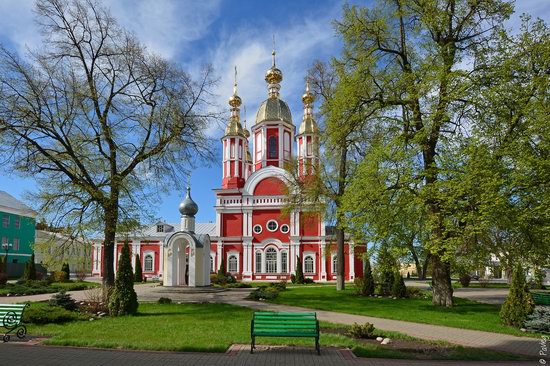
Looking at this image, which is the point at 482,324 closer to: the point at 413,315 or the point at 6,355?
the point at 413,315

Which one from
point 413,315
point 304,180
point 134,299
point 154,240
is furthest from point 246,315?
point 154,240

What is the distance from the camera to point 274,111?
4766 cm

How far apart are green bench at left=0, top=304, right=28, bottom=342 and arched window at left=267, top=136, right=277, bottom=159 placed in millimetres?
36657

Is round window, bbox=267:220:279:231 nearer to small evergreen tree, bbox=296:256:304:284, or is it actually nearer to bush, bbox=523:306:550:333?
small evergreen tree, bbox=296:256:304:284

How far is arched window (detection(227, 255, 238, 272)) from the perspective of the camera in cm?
4378

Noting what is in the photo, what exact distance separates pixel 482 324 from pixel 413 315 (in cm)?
236

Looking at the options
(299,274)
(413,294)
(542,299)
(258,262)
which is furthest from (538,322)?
(258,262)

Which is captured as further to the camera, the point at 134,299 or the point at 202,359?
the point at 134,299

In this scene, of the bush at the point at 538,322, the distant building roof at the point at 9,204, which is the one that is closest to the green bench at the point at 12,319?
the bush at the point at 538,322

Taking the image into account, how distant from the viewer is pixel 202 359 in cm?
823

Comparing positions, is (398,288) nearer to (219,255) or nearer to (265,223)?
(265,223)

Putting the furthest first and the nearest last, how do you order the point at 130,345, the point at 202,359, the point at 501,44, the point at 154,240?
the point at 154,240, the point at 501,44, the point at 130,345, the point at 202,359

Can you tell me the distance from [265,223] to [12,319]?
1319 inches

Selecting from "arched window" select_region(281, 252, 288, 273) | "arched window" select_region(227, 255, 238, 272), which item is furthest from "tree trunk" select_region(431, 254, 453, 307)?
"arched window" select_region(227, 255, 238, 272)
